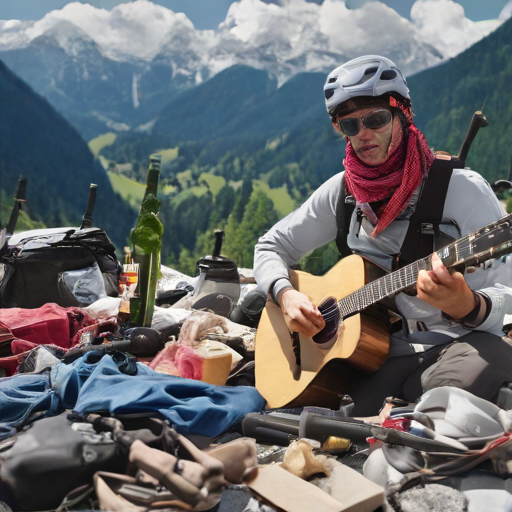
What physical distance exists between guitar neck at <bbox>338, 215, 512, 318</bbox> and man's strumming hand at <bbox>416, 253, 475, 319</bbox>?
33 mm

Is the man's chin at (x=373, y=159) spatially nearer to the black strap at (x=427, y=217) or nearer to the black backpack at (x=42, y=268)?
the black strap at (x=427, y=217)

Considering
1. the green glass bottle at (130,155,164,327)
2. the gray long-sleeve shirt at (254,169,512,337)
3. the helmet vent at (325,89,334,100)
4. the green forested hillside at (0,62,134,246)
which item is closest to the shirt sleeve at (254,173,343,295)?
the gray long-sleeve shirt at (254,169,512,337)

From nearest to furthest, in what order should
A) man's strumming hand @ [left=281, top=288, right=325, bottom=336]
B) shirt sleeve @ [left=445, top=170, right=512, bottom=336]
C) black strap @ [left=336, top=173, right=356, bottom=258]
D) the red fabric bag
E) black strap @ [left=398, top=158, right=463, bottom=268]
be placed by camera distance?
1. shirt sleeve @ [left=445, top=170, right=512, bottom=336]
2. black strap @ [left=398, top=158, right=463, bottom=268]
3. man's strumming hand @ [left=281, top=288, right=325, bottom=336]
4. black strap @ [left=336, top=173, right=356, bottom=258]
5. the red fabric bag

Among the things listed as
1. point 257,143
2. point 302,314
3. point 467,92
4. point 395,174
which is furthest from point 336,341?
point 257,143

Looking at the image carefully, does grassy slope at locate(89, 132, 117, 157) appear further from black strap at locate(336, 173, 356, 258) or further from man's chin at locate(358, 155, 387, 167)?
man's chin at locate(358, 155, 387, 167)

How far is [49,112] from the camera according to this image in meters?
18.3

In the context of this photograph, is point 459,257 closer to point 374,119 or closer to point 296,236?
point 374,119

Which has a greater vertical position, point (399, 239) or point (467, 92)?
point (467, 92)

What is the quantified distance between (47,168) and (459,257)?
16779mm

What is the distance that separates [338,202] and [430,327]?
77 centimetres

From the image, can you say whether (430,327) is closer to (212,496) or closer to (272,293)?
(272,293)

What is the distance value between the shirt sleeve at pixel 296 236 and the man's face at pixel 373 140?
33 centimetres

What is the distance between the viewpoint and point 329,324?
8.70 feet

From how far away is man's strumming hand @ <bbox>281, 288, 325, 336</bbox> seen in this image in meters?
2.64
